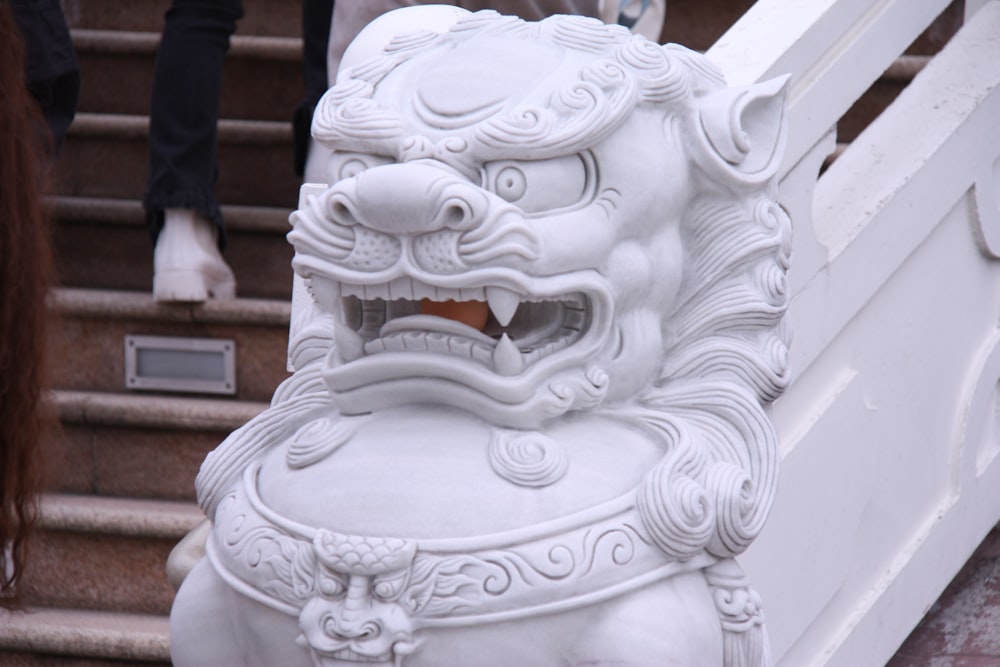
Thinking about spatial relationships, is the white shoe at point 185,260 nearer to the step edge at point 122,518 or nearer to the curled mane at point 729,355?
the step edge at point 122,518

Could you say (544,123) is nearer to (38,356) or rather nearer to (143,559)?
(38,356)

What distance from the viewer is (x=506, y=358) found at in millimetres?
1189

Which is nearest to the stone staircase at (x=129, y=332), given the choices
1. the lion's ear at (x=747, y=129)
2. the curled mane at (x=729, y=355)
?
the curled mane at (x=729, y=355)

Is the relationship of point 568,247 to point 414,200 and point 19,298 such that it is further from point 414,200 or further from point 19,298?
point 19,298

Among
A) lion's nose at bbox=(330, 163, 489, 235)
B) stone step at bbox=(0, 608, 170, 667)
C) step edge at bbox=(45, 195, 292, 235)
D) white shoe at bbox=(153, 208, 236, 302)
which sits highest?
lion's nose at bbox=(330, 163, 489, 235)

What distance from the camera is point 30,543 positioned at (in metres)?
2.48

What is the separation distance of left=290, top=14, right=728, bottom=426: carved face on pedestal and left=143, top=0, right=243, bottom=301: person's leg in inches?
58.5

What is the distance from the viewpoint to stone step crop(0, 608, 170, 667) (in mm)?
2277

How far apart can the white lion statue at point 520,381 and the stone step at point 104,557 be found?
1163 mm

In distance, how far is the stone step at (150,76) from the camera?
3.43 m

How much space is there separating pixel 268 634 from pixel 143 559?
4.34 ft

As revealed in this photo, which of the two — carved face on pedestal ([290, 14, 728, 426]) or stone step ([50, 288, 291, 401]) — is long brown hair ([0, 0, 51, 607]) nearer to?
stone step ([50, 288, 291, 401])

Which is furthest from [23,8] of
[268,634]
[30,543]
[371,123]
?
[268,634]

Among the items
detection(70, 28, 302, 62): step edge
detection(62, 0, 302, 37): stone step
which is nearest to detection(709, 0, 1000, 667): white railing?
detection(70, 28, 302, 62): step edge
